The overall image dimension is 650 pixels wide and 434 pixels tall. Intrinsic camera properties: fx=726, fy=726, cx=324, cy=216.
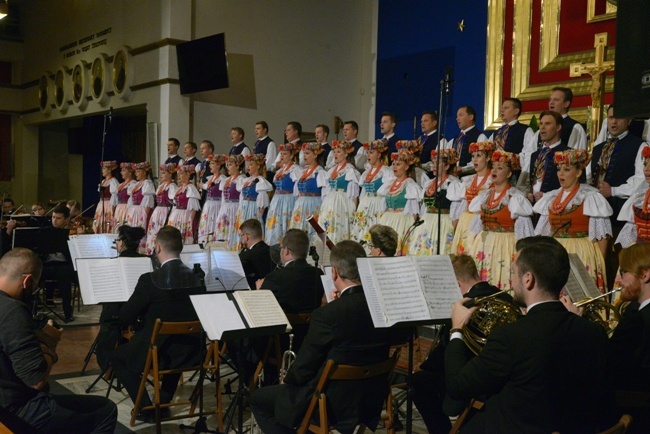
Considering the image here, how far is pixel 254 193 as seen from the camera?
10.3 m

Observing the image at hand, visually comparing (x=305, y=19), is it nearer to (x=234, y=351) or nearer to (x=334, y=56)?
(x=334, y=56)

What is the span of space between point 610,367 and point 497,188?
347 centimetres

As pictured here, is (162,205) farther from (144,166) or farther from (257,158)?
(257,158)

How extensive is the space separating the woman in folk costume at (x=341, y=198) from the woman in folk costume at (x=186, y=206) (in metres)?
3.16

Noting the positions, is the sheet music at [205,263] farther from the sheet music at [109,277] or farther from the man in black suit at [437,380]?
the man in black suit at [437,380]

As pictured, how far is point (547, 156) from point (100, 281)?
410 centimetres

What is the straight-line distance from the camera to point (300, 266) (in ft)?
16.3

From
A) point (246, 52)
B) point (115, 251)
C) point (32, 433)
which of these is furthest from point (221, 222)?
point (32, 433)

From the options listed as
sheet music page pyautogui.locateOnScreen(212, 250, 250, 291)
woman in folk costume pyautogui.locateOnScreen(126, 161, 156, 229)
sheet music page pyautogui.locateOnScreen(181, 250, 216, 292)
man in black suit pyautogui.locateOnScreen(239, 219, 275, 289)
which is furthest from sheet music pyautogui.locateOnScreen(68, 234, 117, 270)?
woman in folk costume pyautogui.locateOnScreen(126, 161, 156, 229)

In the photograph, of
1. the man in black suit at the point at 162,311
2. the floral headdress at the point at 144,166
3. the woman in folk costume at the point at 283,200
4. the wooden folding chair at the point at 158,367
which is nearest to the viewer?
the wooden folding chair at the point at 158,367

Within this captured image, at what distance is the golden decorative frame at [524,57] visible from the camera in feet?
33.2

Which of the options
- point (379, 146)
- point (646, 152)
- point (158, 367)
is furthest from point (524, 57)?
point (158, 367)

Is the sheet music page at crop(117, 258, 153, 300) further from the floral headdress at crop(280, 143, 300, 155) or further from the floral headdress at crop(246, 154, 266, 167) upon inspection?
the floral headdress at crop(246, 154, 266, 167)

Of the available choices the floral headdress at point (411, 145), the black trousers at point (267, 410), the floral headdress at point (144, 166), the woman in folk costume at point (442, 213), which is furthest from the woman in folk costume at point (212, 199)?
the black trousers at point (267, 410)
